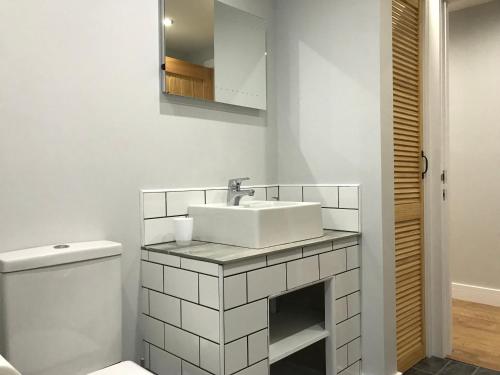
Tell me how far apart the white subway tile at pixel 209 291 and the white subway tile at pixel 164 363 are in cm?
30

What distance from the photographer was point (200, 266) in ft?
4.43

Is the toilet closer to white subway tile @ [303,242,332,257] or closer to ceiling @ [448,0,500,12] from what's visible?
white subway tile @ [303,242,332,257]

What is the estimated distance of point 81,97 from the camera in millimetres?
1476

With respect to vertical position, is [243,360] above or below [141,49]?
below

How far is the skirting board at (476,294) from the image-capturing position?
10.2 ft

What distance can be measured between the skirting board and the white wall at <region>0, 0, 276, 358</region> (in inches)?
99.9

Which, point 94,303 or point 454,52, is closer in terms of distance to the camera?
point 94,303

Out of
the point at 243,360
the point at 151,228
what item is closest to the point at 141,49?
the point at 151,228

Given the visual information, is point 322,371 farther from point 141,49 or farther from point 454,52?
point 454,52

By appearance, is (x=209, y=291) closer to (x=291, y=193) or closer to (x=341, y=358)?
(x=341, y=358)

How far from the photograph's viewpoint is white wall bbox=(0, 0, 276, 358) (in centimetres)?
132

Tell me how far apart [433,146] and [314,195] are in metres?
0.72

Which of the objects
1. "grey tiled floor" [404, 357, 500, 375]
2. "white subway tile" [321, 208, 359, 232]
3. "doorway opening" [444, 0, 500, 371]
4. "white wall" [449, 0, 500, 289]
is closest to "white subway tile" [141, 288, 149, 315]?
"white subway tile" [321, 208, 359, 232]

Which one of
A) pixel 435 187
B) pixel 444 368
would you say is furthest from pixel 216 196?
pixel 444 368
